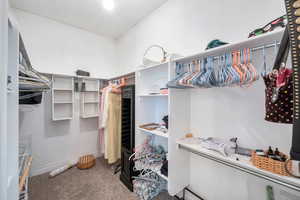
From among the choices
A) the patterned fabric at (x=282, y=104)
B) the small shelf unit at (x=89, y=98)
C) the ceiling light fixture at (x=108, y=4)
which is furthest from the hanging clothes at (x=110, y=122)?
the patterned fabric at (x=282, y=104)

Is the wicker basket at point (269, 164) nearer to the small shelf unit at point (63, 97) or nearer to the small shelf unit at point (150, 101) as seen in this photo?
the small shelf unit at point (150, 101)

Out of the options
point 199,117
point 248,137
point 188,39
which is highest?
point 188,39

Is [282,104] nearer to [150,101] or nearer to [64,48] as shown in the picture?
[150,101]

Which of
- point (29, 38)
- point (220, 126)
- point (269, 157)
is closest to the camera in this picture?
point (269, 157)

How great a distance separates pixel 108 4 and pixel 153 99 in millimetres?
1671

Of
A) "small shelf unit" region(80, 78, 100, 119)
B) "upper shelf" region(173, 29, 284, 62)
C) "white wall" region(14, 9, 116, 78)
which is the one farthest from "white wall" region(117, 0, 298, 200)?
"small shelf unit" region(80, 78, 100, 119)

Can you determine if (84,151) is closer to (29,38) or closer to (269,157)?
(29,38)

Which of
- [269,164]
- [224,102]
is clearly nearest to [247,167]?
[269,164]

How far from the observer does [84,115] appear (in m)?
2.68

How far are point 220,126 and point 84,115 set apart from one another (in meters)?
2.58

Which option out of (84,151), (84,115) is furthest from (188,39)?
(84,151)

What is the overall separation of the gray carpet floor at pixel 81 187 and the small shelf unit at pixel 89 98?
1.13 m

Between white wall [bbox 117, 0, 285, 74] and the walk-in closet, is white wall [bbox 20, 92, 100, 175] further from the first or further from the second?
white wall [bbox 117, 0, 285, 74]

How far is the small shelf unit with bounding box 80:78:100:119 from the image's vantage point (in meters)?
2.67
